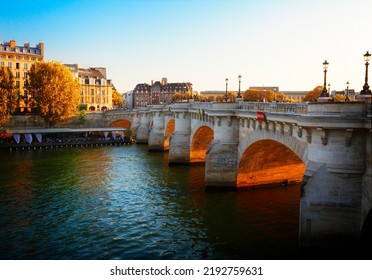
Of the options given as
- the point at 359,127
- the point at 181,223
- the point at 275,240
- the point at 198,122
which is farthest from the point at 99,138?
the point at 359,127

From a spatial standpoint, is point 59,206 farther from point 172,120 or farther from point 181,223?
point 172,120

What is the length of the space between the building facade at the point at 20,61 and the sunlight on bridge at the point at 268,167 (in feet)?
248

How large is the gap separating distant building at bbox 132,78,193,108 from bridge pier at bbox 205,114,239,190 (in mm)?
155935

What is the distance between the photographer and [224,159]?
109 feet

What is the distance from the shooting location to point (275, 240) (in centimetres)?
2188

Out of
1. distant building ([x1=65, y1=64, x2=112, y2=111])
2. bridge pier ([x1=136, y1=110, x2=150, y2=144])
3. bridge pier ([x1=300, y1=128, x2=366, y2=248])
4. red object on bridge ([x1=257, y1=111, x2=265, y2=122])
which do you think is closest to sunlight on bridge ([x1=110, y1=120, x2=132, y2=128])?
bridge pier ([x1=136, y1=110, x2=150, y2=144])

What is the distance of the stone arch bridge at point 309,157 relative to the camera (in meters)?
17.5

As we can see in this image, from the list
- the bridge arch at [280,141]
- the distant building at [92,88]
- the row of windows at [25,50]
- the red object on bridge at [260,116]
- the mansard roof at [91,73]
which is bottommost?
the bridge arch at [280,141]

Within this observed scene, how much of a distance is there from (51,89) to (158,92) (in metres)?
115

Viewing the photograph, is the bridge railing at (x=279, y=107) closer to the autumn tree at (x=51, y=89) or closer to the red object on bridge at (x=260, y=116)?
the red object on bridge at (x=260, y=116)

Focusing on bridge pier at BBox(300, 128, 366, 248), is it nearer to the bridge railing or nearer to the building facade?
the bridge railing

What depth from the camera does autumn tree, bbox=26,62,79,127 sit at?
79.9m

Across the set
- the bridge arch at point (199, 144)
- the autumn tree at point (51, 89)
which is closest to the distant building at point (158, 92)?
the autumn tree at point (51, 89)

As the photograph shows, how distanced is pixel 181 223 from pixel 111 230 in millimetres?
4569
